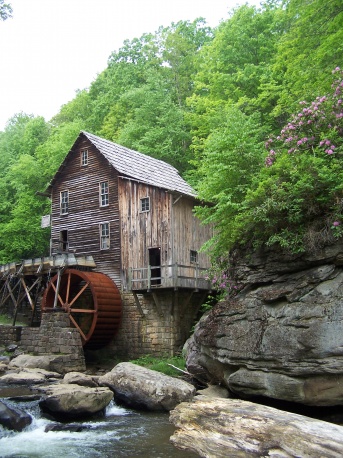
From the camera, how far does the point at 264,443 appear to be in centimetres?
488

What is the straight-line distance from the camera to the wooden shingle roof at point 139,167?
64.4 feet

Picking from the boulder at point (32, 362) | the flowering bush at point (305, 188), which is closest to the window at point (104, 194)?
the boulder at point (32, 362)


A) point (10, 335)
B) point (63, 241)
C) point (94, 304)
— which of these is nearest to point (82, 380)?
point (94, 304)

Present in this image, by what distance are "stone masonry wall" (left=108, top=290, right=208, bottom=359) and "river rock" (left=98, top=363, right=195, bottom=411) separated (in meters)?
5.70

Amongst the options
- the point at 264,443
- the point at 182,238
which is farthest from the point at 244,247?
the point at 182,238

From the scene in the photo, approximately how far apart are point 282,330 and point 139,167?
1388cm

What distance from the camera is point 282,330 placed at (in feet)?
26.9

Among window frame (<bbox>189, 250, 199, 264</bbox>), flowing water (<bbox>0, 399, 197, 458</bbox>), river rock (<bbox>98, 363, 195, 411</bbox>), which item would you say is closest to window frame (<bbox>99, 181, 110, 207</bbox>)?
window frame (<bbox>189, 250, 199, 264</bbox>)

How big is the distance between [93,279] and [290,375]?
37.8 feet

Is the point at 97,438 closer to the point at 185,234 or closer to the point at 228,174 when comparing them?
the point at 228,174

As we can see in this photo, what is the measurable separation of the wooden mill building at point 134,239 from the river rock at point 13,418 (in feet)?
26.3

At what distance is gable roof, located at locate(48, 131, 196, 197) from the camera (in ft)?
64.4

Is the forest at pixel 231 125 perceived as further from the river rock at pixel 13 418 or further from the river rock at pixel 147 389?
→ the river rock at pixel 13 418

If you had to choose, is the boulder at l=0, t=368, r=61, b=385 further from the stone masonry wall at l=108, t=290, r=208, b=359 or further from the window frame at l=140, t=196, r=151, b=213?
the window frame at l=140, t=196, r=151, b=213
